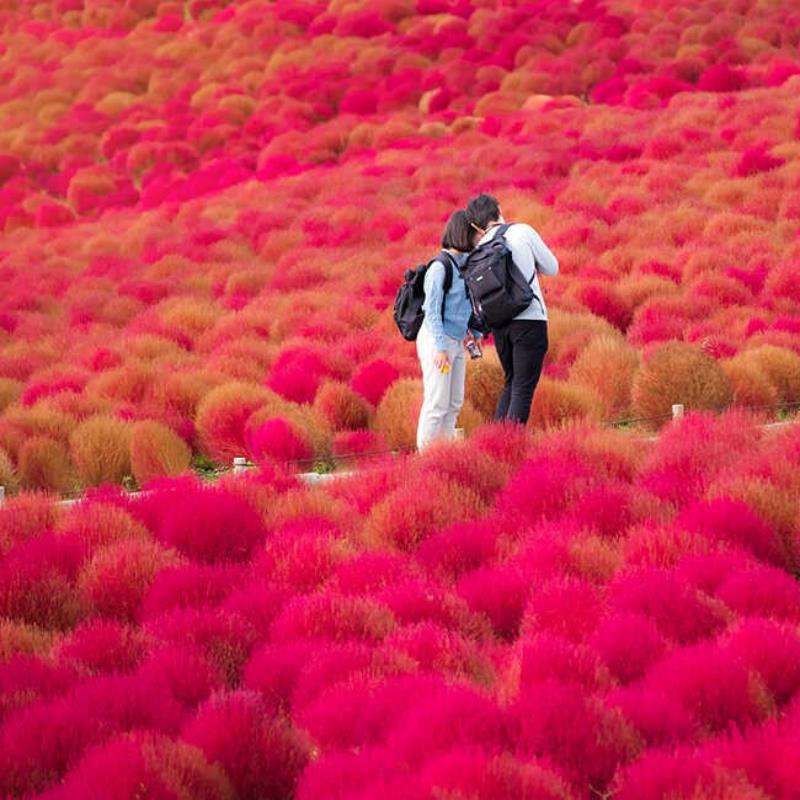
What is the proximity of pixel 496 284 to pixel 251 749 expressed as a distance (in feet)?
12.6

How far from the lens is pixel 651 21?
24609mm

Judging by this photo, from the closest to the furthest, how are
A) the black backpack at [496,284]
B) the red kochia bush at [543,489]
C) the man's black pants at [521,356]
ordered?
the red kochia bush at [543,489] → the black backpack at [496,284] → the man's black pants at [521,356]

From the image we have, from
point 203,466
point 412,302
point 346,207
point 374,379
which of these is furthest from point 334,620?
point 346,207

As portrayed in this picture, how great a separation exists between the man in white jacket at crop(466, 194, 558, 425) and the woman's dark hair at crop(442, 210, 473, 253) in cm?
4

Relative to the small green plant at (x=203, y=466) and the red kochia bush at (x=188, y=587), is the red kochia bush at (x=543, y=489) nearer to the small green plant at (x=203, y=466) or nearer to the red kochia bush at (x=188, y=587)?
the red kochia bush at (x=188, y=587)

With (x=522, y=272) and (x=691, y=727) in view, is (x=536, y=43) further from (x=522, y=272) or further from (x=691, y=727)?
(x=691, y=727)

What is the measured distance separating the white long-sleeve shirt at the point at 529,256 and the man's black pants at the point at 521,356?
0.07 meters

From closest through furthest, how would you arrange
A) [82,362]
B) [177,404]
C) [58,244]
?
1. [177,404]
2. [82,362]
3. [58,244]

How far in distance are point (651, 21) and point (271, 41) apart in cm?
753

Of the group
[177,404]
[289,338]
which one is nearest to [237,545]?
[177,404]

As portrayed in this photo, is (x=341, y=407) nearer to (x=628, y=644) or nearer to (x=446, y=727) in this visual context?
(x=628, y=644)

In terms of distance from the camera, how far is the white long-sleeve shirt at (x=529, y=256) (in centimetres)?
785

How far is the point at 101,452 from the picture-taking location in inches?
388

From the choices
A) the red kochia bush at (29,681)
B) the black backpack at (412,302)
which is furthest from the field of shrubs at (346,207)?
the red kochia bush at (29,681)
